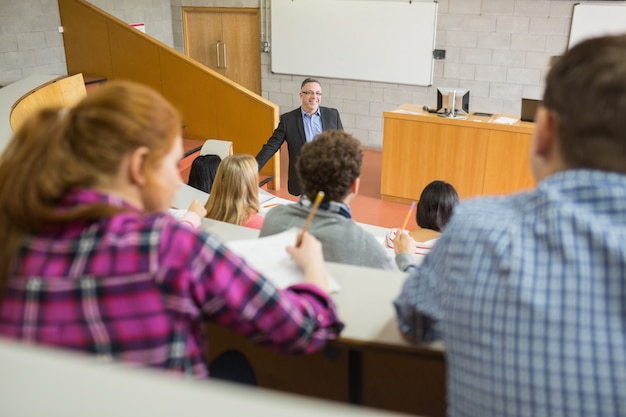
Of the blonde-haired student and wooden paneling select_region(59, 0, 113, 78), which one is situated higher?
wooden paneling select_region(59, 0, 113, 78)

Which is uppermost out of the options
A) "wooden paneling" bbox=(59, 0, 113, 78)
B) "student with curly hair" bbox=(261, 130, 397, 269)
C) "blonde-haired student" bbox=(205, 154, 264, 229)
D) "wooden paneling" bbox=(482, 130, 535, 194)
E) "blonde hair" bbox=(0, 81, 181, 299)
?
"wooden paneling" bbox=(59, 0, 113, 78)

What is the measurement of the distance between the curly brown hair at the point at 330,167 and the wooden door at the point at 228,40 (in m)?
6.50

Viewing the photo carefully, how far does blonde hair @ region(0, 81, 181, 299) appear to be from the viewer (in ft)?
2.89

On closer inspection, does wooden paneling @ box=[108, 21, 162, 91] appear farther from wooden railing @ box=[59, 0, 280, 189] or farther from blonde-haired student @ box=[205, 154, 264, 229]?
blonde-haired student @ box=[205, 154, 264, 229]

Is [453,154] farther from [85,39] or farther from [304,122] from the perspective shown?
[85,39]

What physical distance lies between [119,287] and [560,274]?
0.65 meters

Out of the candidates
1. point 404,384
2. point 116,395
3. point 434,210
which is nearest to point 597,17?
point 434,210

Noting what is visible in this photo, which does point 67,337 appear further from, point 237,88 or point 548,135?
point 237,88

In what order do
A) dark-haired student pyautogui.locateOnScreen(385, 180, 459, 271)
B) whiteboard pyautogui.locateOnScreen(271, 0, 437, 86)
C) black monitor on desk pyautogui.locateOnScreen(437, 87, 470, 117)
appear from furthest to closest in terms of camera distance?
1. whiteboard pyautogui.locateOnScreen(271, 0, 437, 86)
2. black monitor on desk pyautogui.locateOnScreen(437, 87, 470, 117)
3. dark-haired student pyautogui.locateOnScreen(385, 180, 459, 271)

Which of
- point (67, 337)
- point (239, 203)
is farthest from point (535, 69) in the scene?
point (67, 337)

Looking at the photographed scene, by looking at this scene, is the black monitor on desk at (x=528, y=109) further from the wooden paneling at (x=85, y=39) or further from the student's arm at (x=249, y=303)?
the wooden paneling at (x=85, y=39)

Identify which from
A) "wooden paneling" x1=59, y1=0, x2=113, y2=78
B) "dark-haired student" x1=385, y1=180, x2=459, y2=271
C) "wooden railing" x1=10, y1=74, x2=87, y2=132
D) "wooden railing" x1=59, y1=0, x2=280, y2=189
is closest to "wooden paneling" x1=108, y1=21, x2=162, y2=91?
"wooden railing" x1=59, y1=0, x2=280, y2=189

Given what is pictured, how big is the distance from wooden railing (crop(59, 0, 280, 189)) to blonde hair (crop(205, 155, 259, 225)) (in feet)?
11.3

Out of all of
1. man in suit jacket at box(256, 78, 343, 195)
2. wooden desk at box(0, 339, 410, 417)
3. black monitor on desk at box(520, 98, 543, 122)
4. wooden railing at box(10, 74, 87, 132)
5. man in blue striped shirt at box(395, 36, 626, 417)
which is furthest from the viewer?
black monitor on desk at box(520, 98, 543, 122)
